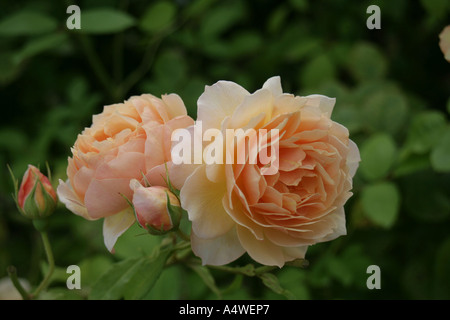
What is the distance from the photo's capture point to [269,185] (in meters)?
0.55

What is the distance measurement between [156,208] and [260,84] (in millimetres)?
900

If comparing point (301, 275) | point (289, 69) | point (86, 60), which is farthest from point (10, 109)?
point (301, 275)

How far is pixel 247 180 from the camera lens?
0.54 metres

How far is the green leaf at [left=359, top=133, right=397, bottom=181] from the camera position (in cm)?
95

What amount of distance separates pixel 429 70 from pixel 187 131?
112cm

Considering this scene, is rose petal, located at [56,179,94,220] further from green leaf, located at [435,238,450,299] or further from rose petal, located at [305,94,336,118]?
green leaf, located at [435,238,450,299]

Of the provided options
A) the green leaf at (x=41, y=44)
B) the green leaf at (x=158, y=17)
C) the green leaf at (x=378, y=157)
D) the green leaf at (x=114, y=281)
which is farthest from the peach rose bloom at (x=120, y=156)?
the green leaf at (x=158, y=17)

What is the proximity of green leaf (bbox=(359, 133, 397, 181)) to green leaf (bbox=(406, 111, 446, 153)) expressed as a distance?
0.13ft

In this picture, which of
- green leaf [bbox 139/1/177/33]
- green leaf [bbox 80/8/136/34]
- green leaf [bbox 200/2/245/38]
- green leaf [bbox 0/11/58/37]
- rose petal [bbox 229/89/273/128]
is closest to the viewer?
rose petal [bbox 229/89/273/128]

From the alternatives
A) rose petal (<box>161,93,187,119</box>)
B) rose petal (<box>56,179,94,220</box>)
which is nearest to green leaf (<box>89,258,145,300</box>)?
rose petal (<box>56,179,94,220</box>)

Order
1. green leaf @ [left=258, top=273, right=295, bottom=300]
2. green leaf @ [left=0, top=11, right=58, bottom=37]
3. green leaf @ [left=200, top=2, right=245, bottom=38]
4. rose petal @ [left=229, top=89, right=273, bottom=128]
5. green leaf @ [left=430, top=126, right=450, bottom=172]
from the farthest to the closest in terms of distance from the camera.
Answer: green leaf @ [left=200, top=2, right=245, bottom=38]
green leaf @ [left=0, top=11, right=58, bottom=37]
green leaf @ [left=430, top=126, right=450, bottom=172]
green leaf @ [left=258, top=273, right=295, bottom=300]
rose petal @ [left=229, top=89, right=273, bottom=128]

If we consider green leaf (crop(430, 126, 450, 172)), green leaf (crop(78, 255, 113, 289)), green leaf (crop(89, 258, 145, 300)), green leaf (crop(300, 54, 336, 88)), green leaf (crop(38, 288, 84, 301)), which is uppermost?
green leaf (crop(300, 54, 336, 88))
